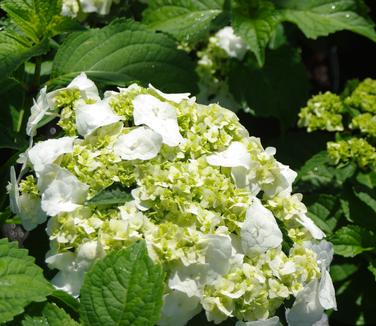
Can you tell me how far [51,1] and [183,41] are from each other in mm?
638

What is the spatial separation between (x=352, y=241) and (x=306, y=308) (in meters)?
0.62

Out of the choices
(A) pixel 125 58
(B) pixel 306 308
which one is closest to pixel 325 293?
(B) pixel 306 308

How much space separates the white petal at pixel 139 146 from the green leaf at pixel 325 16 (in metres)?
1.24

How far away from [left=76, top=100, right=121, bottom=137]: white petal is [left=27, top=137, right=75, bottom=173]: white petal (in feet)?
0.12

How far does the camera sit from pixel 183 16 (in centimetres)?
278

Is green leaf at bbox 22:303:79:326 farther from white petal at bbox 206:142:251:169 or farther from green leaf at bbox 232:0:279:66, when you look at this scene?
green leaf at bbox 232:0:279:66

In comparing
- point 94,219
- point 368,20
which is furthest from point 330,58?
point 94,219

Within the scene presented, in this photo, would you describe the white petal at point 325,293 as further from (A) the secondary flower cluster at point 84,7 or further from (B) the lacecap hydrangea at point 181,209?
(A) the secondary flower cluster at point 84,7

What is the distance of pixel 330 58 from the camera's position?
4047 millimetres

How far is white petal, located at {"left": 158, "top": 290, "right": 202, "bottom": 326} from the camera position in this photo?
5.12 feet

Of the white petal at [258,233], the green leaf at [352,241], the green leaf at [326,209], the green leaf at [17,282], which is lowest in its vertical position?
the green leaf at [326,209]

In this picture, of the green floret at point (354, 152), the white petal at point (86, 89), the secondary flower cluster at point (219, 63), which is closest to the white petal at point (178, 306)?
the white petal at point (86, 89)

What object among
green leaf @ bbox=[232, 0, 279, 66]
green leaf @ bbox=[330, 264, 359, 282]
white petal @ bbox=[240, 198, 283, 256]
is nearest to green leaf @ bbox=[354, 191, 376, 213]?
green leaf @ bbox=[330, 264, 359, 282]

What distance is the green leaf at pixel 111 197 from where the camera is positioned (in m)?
1.59
